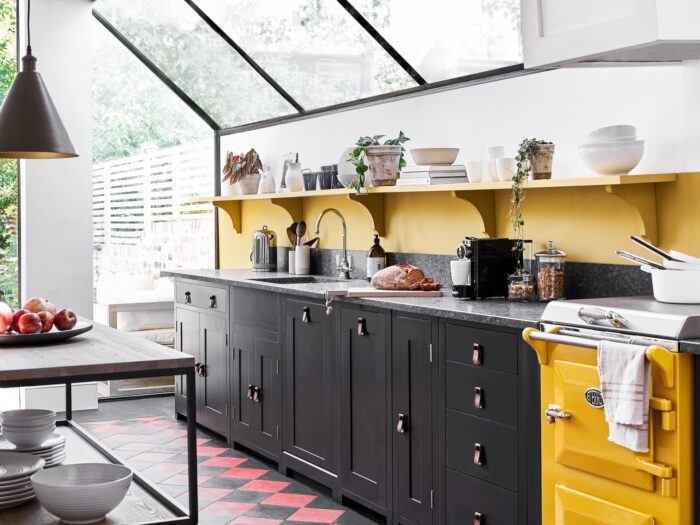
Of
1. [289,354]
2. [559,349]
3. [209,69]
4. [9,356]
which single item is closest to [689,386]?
[559,349]

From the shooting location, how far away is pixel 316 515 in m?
4.02

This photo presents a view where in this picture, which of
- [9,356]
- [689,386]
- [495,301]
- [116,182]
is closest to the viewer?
[689,386]

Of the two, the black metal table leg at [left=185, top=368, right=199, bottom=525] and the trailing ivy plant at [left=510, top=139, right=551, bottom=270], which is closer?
the black metal table leg at [left=185, top=368, right=199, bottom=525]

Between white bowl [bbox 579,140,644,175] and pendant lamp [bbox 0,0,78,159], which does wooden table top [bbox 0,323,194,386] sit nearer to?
pendant lamp [bbox 0,0,78,159]

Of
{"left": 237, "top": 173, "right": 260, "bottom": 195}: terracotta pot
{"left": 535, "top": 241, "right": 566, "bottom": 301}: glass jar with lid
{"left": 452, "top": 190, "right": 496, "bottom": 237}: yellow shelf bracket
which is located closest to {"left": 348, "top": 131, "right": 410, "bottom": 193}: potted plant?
{"left": 452, "top": 190, "right": 496, "bottom": 237}: yellow shelf bracket

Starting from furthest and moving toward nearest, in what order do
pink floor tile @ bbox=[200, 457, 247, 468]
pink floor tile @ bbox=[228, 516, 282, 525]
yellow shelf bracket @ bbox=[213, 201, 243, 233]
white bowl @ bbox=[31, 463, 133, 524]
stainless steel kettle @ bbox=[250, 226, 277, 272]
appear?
yellow shelf bracket @ bbox=[213, 201, 243, 233] < stainless steel kettle @ bbox=[250, 226, 277, 272] < pink floor tile @ bbox=[200, 457, 247, 468] < pink floor tile @ bbox=[228, 516, 282, 525] < white bowl @ bbox=[31, 463, 133, 524]

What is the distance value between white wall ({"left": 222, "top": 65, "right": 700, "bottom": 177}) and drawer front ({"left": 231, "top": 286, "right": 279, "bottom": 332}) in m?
1.06

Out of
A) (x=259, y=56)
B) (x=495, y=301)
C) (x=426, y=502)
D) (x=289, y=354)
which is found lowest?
(x=426, y=502)

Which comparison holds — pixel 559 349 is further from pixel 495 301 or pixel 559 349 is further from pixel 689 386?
pixel 495 301

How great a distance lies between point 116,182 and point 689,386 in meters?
4.98

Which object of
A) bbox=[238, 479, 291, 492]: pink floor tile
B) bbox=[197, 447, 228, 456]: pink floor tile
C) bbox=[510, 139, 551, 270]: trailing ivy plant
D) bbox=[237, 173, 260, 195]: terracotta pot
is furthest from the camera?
bbox=[237, 173, 260, 195]: terracotta pot

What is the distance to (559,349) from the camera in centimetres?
283

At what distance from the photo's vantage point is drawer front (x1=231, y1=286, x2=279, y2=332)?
4750mm

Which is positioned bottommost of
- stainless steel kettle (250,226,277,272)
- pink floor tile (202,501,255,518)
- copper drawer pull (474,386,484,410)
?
pink floor tile (202,501,255,518)
